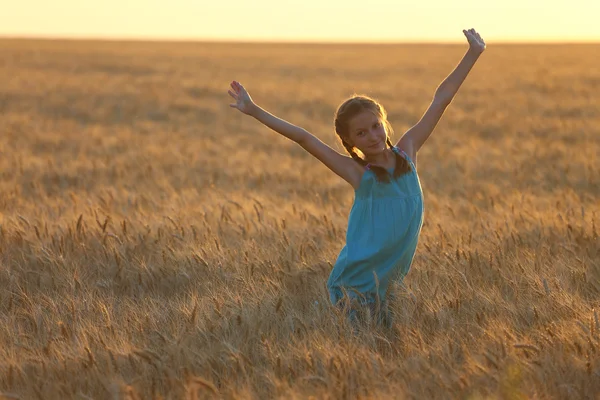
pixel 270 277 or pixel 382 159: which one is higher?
pixel 382 159

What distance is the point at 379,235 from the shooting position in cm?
325

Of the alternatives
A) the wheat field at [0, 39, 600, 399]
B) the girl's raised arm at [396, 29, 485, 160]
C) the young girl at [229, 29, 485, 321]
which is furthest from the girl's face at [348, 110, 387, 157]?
the wheat field at [0, 39, 600, 399]

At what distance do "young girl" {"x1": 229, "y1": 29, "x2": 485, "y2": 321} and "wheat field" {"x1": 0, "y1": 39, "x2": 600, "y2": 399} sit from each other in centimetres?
13

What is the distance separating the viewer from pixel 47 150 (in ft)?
27.6

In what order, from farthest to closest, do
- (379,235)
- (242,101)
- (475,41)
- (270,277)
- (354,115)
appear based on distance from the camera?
(270,277) < (475,41) < (379,235) < (354,115) < (242,101)

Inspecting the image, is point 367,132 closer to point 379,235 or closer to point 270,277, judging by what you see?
point 379,235

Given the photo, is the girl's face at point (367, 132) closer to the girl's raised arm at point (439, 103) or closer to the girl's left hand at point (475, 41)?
the girl's raised arm at point (439, 103)

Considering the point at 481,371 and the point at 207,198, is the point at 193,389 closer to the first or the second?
the point at 481,371

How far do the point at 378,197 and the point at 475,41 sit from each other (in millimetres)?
720

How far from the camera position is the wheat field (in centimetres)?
248

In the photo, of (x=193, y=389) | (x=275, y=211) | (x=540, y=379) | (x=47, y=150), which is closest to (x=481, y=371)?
(x=540, y=379)

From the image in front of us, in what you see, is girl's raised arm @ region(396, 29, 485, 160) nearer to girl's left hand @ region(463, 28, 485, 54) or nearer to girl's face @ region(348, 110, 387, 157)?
girl's left hand @ region(463, 28, 485, 54)

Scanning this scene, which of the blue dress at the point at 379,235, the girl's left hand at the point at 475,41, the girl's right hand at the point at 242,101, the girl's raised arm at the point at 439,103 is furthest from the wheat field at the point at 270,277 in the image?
the girl's left hand at the point at 475,41

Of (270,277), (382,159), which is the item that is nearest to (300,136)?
(382,159)
